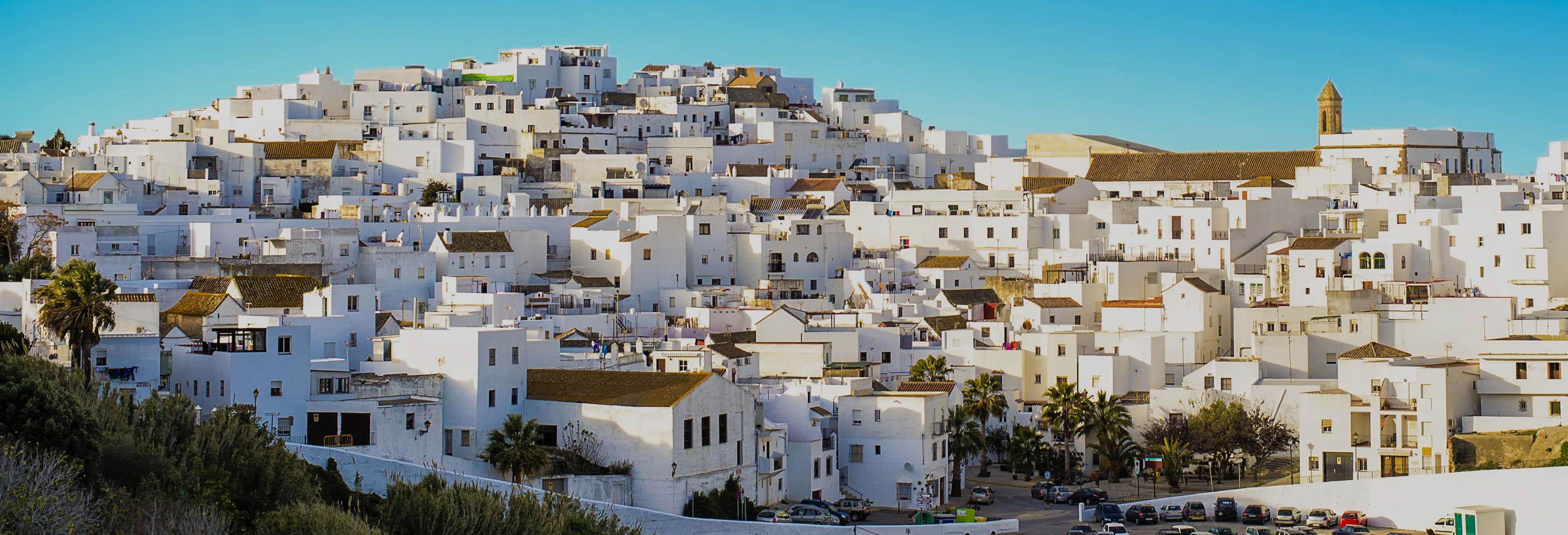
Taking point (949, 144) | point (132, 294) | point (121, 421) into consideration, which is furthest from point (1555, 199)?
point (121, 421)

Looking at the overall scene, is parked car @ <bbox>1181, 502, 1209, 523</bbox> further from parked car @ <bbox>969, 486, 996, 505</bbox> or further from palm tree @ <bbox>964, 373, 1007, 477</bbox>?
palm tree @ <bbox>964, 373, 1007, 477</bbox>

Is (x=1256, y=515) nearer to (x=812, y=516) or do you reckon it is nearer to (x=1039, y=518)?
(x=1039, y=518)

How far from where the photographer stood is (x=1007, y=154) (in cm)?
7988

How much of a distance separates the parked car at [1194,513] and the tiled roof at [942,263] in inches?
862

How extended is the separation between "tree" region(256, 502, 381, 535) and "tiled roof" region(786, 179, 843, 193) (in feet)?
148

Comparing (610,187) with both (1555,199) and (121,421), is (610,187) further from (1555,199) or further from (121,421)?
(121,421)

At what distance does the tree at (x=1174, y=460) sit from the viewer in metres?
41.5

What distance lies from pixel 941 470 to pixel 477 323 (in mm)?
9606

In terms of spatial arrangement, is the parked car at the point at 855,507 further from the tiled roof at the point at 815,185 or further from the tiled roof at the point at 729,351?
the tiled roof at the point at 815,185

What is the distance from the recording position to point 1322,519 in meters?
37.0

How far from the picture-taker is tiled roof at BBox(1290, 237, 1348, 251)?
171 ft

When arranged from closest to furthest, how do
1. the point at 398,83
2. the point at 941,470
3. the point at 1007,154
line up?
1. the point at 941,470
2. the point at 398,83
3. the point at 1007,154

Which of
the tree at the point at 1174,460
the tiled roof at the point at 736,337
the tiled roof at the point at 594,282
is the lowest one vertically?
the tree at the point at 1174,460

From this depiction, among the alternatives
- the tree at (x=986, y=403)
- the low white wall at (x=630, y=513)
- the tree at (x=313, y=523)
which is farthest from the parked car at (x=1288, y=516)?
the tree at (x=313, y=523)
